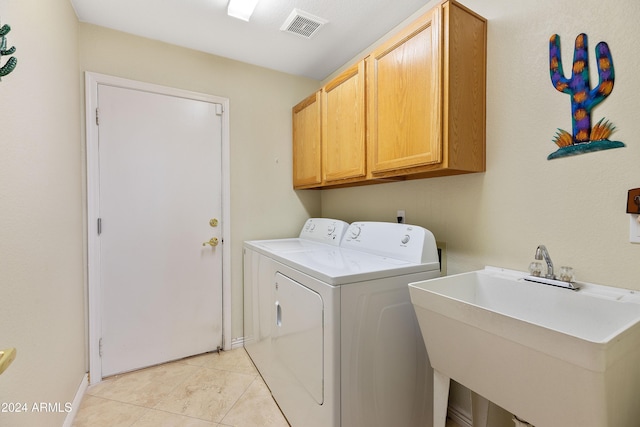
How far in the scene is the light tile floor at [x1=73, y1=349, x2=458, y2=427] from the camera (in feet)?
5.36

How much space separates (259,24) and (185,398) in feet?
8.39

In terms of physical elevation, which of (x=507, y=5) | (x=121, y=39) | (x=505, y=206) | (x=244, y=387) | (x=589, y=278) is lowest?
(x=244, y=387)

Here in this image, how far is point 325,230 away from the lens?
2.34m

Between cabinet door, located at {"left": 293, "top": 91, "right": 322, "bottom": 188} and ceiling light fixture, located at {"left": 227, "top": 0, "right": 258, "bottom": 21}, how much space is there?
0.72 metres

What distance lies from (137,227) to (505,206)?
7.84 feet

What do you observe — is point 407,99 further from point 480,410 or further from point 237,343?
point 237,343

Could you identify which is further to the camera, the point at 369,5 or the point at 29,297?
the point at 369,5

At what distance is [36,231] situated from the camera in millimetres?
1220

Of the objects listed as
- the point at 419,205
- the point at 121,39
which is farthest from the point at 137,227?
the point at 419,205

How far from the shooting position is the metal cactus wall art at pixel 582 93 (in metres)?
1.06

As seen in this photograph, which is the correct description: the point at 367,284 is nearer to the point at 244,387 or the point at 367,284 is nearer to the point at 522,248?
the point at 522,248

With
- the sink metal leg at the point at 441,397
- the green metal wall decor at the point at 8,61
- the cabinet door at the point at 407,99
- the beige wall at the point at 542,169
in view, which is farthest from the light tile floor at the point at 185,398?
the green metal wall decor at the point at 8,61

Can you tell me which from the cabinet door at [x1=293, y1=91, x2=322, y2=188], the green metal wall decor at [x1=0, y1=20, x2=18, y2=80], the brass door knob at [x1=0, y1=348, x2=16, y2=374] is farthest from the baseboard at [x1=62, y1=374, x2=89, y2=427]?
the cabinet door at [x1=293, y1=91, x2=322, y2=188]

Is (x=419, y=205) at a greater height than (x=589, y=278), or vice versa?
(x=419, y=205)
